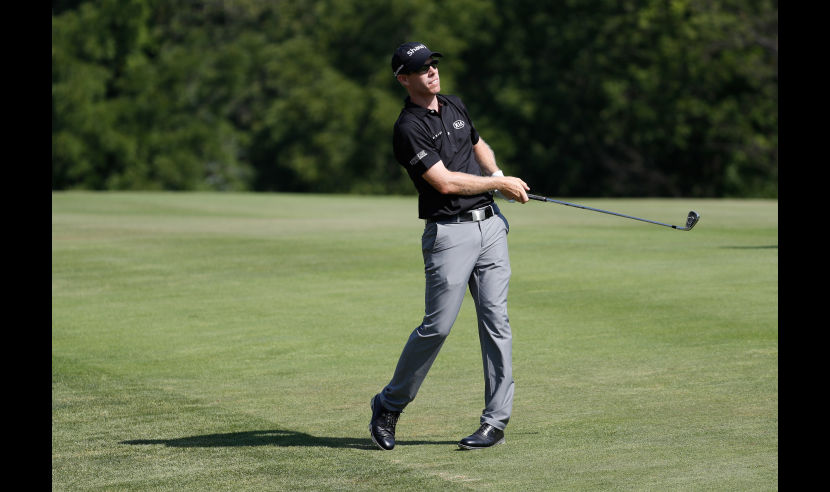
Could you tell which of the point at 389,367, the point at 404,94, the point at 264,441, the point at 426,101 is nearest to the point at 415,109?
the point at 426,101

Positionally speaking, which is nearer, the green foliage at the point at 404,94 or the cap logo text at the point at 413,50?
the cap logo text at the point at 413,50

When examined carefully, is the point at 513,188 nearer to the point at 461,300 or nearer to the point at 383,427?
the point at 461,300

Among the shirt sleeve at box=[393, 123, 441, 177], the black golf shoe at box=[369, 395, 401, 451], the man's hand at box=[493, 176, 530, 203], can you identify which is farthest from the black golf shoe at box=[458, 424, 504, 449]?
the shirt sleeve at box=[393, 123, 441, 177]

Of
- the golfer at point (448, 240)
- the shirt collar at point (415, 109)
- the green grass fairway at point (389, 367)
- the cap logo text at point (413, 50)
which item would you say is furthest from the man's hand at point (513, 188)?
the green grass fairway at point (389, 367)

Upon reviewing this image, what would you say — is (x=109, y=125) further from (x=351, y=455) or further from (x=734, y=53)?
(x=351, y=455)

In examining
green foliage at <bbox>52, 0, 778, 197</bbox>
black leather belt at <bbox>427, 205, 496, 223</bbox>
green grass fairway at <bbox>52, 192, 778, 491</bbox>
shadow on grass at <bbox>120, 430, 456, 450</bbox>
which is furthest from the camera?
green foliage at <bbox>52, 0, 778, 197</bbox>

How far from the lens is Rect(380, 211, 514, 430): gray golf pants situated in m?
6.54

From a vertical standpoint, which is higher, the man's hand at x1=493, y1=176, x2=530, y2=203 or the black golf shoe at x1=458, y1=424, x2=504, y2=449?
the man's hand at x1=493, y1=176, x2=530, y2=203

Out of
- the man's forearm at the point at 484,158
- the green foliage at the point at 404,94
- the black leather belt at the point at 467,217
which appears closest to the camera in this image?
the black leather belt at the point at 467,217

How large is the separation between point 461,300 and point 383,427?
30.8 inches

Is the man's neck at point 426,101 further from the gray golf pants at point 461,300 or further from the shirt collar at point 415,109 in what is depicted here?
the gray golf pants at point 461,300

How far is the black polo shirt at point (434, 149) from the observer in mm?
6496

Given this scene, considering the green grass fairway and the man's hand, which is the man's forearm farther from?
the green grass fairway

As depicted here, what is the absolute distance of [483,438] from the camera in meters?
6.48
